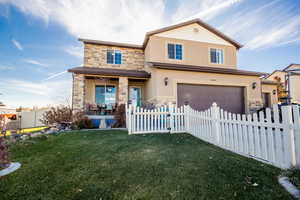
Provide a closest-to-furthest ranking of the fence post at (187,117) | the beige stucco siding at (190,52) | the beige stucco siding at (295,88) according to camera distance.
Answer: the fence post at (187,117) < the beige stucco siding at (190,52) < the beige stucco siding at (295,88)

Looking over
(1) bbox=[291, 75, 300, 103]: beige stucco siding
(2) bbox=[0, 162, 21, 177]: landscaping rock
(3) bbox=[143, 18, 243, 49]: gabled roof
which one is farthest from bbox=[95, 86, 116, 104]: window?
(1) bbox=[291, 75, 300, 103]: beige stucco siding

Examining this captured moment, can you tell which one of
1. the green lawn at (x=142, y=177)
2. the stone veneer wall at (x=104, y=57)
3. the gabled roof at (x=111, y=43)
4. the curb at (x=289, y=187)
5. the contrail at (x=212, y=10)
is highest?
the contrail at (x=212, y=10)

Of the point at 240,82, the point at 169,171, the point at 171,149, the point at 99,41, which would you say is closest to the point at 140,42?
the point at 99,41

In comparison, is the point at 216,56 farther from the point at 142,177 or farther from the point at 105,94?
the point at 142,177

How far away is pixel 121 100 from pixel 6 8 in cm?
811

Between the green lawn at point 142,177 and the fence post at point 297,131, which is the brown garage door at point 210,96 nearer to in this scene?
the green lawn at point 142,177

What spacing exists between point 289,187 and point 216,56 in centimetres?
1045

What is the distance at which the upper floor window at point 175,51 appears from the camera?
9.35m

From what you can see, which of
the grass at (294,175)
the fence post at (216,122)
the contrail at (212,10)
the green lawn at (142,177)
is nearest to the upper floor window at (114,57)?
the contrail at (212,10)

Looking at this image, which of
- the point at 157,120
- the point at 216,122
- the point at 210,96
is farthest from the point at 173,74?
the point at 216,122

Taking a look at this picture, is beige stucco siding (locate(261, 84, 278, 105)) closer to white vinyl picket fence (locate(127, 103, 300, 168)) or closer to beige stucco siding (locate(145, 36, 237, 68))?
beige stucco siding (locate(145, 36, 237, 68))

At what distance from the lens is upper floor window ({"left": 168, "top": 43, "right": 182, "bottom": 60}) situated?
9.35m

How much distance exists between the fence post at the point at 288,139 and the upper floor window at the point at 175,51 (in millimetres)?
7936

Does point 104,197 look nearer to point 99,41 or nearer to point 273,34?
point 99,41
